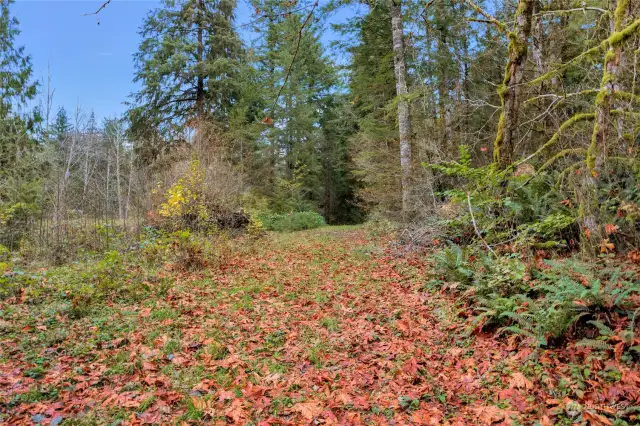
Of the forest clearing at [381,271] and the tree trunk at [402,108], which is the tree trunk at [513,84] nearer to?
the forest clearing at [381,271]

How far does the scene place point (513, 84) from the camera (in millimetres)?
5574

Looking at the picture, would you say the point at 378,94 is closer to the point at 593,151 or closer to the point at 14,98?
the point at 593,151

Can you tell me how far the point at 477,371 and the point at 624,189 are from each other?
347 cm

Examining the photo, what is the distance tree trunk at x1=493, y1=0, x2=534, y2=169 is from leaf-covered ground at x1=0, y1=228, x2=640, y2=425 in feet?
9.15

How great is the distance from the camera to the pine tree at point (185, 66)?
18.6 metres

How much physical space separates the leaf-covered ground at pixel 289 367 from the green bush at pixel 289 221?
11.8 metres

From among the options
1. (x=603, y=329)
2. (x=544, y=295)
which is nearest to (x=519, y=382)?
(x=603, y=329)

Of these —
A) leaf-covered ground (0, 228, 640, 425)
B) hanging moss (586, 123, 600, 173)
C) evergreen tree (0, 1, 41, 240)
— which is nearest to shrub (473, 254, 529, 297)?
leaf-covered ground (0, 228, 640, 425)

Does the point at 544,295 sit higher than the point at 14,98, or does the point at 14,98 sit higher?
the point at 14,98

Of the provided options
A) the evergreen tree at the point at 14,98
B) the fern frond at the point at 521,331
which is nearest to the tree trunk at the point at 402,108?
the fern frond at the point at 521,331

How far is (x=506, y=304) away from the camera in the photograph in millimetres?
3686

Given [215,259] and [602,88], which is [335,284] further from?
[602,88]

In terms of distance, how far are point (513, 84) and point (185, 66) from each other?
1783 cm

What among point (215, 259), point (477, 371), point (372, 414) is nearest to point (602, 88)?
point (477, 371)
